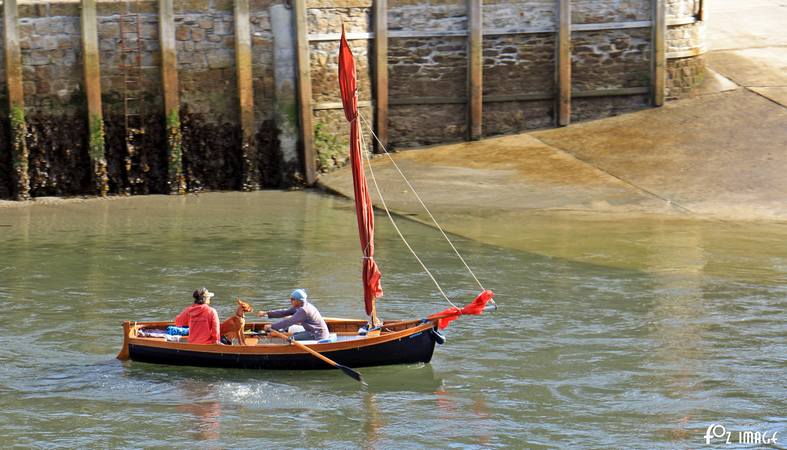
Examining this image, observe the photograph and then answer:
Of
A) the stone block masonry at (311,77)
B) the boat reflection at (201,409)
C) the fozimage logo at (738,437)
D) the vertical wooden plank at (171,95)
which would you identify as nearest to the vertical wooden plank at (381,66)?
the stone block masonry at (311,77)

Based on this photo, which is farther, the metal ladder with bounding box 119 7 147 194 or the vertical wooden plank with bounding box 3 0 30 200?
the metal ladder with bounding box 119 7 147 194

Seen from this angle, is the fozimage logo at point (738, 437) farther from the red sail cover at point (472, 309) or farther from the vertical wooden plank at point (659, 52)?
the vertical wooden plank at point (659, 52)

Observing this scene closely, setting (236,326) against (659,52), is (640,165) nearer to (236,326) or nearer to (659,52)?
(659,52)

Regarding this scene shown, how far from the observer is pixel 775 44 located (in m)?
31.9

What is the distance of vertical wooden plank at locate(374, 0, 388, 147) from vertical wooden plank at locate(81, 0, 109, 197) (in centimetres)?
568

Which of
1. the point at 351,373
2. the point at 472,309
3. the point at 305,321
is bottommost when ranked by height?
the point at 351,373

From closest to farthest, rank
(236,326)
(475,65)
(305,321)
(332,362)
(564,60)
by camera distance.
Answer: (332,362), (305,321), (236,326), (475,65), (564,60)

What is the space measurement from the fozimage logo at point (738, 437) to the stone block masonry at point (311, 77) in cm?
1484

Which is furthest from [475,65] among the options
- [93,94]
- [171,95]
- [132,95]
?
[93,94]

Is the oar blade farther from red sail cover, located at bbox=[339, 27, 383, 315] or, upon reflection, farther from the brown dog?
the brown dog

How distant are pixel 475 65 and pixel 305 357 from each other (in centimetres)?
1305

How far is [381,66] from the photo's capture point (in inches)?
1086

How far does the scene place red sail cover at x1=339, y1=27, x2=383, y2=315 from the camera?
1697 cm

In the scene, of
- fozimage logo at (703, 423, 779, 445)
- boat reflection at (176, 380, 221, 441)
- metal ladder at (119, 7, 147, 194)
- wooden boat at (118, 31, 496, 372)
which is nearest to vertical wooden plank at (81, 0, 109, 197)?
metal ladder at (119, 7, 147, 194)
